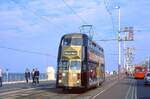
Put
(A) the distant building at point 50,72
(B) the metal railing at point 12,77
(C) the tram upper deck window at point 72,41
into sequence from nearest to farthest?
(C) the tram upper deck window at point 72,41 < (B) the metal railing at point 12,77 < (A) the distant building at point 50,72

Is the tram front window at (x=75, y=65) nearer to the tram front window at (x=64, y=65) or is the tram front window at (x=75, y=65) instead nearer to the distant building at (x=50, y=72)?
the tram front window at (x=64, y=65)

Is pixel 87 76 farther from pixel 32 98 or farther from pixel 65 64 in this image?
pixel 32 98

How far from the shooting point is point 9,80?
59031 millimetres

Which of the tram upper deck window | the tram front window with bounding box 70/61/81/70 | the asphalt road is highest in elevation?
the tram upper deck window

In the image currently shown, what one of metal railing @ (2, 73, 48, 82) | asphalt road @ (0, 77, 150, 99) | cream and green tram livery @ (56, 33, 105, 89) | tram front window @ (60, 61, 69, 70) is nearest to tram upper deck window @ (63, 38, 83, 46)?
cream and green tram livery @ (56, 33, 105, 89)

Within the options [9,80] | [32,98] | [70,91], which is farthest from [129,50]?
[32,98]

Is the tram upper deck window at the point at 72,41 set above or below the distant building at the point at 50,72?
above

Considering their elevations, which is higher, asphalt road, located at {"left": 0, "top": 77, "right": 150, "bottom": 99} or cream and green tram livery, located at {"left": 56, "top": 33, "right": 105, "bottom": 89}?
cream and green tram livery, located at {"left": 56, "top": 33, "right": 105, "bottom": 89}

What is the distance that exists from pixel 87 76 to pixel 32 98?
8202 mm

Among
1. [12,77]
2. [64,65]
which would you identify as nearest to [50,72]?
[12,77]

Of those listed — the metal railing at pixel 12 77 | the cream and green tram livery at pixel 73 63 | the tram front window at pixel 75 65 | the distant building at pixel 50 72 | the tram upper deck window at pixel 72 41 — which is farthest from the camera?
the distant building at pixel 50 72

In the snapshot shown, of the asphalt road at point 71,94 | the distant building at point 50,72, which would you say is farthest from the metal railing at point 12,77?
the asphalt road at point 71,94

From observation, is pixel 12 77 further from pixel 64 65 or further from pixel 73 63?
pixel 73 63

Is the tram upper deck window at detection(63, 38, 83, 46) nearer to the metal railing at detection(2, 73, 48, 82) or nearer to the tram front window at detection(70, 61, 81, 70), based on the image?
the tram front window at detection(70, 61, 81, 70)
